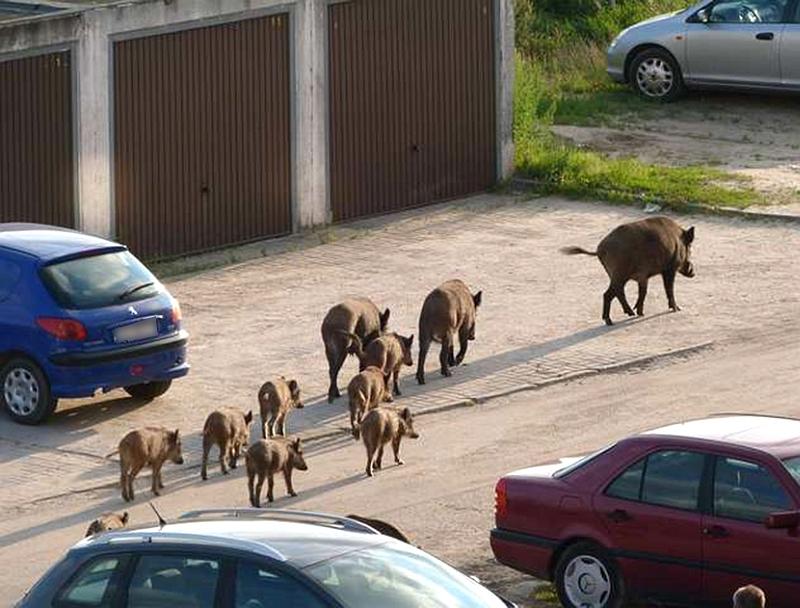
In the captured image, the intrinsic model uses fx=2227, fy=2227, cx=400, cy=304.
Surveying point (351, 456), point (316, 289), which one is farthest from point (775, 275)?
point (351, 456)

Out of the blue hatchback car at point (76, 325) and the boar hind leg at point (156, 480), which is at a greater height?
the blue hatchback car at point (76, 325)

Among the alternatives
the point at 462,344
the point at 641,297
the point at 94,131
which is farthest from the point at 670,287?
the point at 94,131

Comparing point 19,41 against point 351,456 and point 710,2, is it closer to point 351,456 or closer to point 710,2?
point 351,456

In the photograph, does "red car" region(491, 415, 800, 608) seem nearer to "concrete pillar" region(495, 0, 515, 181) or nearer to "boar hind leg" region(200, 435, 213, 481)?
"boar hind leg" region(200, 435, 213, 481)

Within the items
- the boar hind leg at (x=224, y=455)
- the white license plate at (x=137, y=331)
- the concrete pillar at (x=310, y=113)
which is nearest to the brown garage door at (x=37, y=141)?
the concrete pillar at (x=310, y=113)

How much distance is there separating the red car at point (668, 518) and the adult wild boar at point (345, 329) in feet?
20.0

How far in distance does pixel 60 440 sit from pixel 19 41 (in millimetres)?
6377

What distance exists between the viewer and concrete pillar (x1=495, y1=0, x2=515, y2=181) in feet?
97.0

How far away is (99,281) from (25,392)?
1156mm

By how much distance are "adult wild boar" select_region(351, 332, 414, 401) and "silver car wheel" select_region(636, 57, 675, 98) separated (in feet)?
46.5

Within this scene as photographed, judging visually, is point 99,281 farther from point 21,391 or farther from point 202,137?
point 202,137

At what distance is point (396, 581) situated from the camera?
34.5ft

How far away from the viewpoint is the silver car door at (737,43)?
109ft

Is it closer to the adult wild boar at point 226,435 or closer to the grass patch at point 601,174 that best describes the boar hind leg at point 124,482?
the adult wild boar at point 226,435
